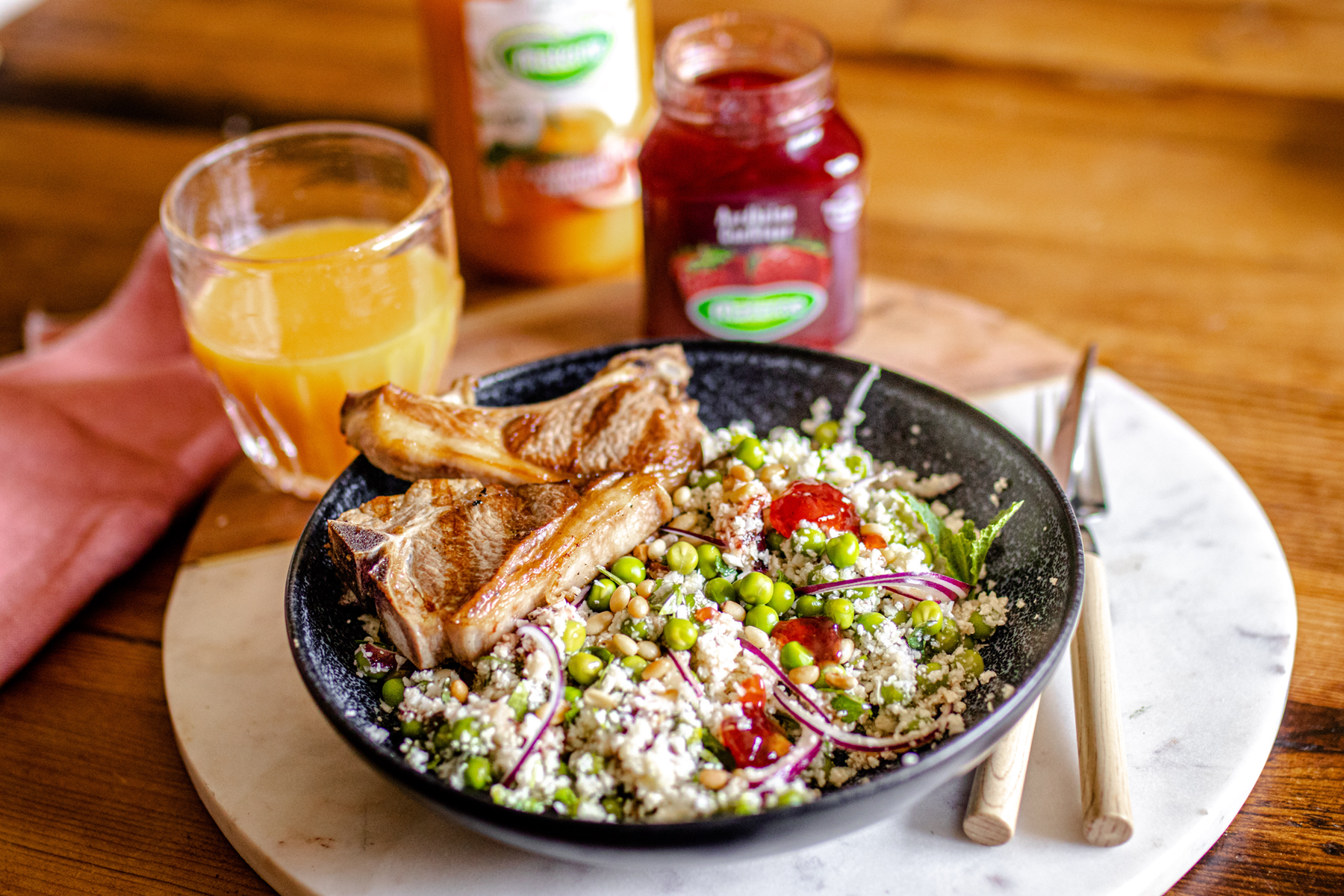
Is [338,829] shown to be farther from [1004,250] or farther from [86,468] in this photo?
[1004,250]

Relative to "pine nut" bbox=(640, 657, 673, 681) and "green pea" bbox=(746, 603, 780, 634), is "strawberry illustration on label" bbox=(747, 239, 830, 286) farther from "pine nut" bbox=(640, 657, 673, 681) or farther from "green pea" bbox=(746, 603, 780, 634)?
"pine nut" bbox=(640, 657, 673, 681)

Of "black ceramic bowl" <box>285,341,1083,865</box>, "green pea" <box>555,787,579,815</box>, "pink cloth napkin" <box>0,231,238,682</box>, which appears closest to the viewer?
"black ceramic bowl" <box>285,341,1083,865</box>

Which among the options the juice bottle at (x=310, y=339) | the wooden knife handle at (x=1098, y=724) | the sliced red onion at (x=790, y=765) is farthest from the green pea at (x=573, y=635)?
the juice bottle at (x=310, y=339)

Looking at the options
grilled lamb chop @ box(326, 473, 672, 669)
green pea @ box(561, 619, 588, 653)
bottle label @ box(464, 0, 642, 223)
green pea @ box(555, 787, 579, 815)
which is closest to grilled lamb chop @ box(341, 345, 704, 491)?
grilled lamb chop @ box(326, 473, 672, 669)

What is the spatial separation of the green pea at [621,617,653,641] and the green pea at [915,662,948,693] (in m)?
0.47

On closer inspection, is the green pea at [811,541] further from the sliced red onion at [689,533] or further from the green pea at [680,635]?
the green pea at [680,635]

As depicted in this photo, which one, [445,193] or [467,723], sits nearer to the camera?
[467,723]

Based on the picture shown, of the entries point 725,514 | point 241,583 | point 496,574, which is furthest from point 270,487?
point 725,514

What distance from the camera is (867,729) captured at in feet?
6.32

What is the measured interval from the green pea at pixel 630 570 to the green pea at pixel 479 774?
1.55 ft

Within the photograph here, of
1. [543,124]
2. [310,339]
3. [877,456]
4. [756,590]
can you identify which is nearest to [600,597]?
[756,590]

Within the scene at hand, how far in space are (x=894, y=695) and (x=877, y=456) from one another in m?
0.78

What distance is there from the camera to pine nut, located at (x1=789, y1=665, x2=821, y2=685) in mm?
1937

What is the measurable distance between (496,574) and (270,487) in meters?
1.12
